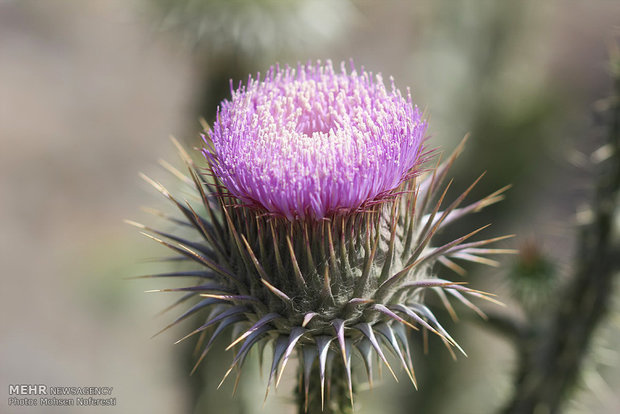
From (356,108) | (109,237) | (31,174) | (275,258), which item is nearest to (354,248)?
(275,258)

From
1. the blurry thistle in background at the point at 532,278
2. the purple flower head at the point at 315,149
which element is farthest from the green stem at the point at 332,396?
the blurry thistle in background at the point at 532,278

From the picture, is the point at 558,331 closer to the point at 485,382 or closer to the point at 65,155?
the point at 485,382

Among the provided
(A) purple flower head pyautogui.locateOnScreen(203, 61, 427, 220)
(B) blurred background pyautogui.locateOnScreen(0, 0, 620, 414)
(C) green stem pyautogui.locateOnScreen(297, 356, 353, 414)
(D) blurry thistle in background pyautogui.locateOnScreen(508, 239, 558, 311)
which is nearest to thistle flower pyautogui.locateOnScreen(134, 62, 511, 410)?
(A) purple flower head pyautogui.locateOnScreen(203, 61, 427, 220)

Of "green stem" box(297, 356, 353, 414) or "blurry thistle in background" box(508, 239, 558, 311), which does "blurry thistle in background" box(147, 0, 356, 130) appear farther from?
"green stem" box(297, 356, 353, 414)

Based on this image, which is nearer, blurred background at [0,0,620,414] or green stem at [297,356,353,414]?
green stem at [297,356,353,414]

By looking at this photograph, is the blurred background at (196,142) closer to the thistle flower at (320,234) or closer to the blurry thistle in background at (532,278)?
the blurry thistle in background at (532,278)

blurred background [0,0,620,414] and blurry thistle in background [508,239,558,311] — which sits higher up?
blurred background [0,0,620,414]

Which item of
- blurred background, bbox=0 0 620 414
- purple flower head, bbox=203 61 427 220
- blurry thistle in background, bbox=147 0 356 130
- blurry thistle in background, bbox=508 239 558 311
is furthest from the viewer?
blurry thistle in background, bbox=147 0 356 130
